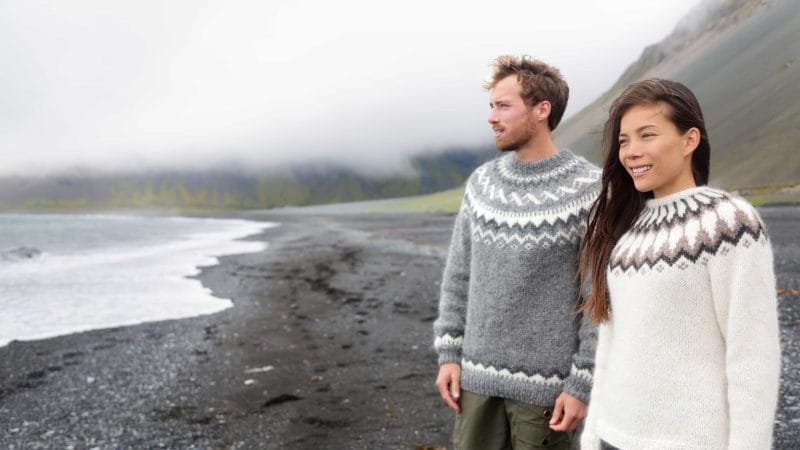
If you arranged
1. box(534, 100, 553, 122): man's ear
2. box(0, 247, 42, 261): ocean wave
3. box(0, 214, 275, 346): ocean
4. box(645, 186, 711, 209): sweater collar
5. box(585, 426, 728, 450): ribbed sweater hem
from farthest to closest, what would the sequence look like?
1. box(0, 247, 42, 261): ocean wave
2. box(0, 214, 275, 346): ocean
3. box(534, 100, 553, 122): man's ear
4. box(645, 186, 711, 209): sweater collar
5. box(585, 426, 728, 450): ribbed sweater hem

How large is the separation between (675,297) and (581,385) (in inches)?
41.9

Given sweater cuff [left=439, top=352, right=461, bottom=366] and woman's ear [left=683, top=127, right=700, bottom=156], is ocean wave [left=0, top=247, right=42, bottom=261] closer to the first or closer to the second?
sweater cuff [left=439, top=352, right=461, bottom=366]

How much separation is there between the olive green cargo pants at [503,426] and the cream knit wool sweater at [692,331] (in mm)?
625

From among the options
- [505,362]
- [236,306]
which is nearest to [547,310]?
[505,362]

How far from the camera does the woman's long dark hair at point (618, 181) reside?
2795mm

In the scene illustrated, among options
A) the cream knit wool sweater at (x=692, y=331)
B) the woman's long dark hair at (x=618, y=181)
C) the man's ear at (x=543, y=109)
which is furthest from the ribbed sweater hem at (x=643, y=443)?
the man's ear at (x=543, y=109)

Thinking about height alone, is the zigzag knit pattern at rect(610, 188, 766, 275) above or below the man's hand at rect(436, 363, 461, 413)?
above

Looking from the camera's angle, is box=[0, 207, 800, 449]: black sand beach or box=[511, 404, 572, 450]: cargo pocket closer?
box=[511, 404, 572, 450]: cargo pocket

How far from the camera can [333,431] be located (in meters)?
8.87

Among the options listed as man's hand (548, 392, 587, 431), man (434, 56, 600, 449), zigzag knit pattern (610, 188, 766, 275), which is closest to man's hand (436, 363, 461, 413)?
man (434, 56, 600, 449)

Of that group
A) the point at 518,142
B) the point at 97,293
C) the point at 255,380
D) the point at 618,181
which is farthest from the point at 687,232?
the point at 97,293

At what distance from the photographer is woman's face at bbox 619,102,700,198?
2801 millimetres

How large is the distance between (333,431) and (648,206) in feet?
23.4

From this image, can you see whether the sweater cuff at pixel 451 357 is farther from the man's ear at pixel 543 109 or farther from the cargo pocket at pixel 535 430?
the man's ear at pixel 543 109
